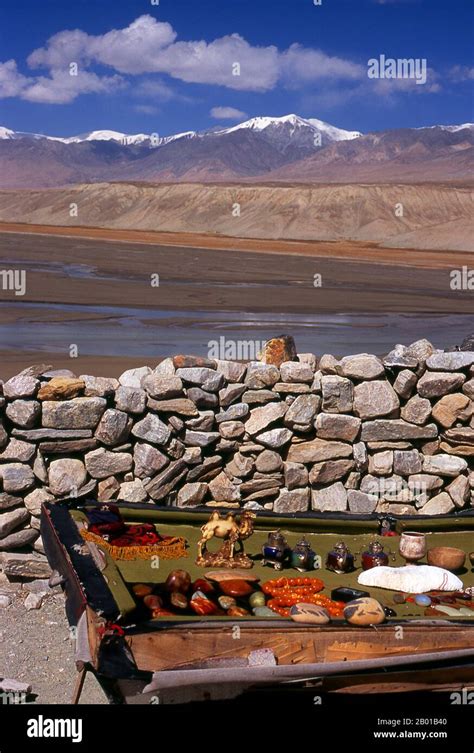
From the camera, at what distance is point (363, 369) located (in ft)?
24.5

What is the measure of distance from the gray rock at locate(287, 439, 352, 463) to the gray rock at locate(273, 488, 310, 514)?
24cm

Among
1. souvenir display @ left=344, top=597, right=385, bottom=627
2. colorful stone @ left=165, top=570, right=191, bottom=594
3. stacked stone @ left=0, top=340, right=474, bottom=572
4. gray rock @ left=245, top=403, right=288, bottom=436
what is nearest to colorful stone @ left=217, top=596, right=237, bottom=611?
colorful stone @ left=165, top=570, right=191, bottom=594

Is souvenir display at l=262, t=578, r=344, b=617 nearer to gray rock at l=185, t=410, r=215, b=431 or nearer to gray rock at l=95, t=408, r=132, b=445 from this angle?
gray rock at l=185, t=410, r=215, b=431

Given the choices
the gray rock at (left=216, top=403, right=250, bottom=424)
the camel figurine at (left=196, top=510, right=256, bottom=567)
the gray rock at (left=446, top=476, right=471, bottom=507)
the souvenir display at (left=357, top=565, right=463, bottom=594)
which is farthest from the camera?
the gray rock at (left=446, top=476, right=471, bottom=507)

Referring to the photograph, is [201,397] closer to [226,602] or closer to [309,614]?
[226,602]

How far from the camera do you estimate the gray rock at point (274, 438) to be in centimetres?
732

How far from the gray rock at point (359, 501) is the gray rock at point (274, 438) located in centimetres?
69

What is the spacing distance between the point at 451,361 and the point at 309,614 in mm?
3298

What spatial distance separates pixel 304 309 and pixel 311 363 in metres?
15.4

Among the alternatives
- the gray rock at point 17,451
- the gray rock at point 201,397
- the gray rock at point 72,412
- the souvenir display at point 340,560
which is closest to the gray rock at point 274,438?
the gray rock at point 201,397

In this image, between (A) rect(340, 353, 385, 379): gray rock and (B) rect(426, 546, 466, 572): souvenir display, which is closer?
(B) rect(426, 546, 466, 572): souvenir display

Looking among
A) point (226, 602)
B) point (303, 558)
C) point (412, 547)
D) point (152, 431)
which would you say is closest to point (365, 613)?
point (226, 602)

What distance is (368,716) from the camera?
4.66 meters

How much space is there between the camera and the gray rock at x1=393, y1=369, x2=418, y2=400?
7477mm
